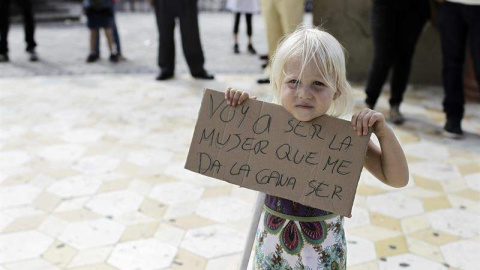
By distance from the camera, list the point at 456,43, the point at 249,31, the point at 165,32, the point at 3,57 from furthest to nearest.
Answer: the point at 249,31
the point at 3,57
the point at 165,32
the point at 456,43

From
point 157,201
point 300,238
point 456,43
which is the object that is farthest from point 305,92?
point 456,43

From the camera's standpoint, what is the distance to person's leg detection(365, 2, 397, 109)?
3828 millimetres

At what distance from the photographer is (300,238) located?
144 cm

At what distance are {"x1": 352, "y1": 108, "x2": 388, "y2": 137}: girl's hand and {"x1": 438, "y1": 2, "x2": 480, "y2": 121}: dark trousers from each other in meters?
2.58

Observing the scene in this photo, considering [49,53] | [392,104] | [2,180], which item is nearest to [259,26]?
[49,53]

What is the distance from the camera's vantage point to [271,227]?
1486mm

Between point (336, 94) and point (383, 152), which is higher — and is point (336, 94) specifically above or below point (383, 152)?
above

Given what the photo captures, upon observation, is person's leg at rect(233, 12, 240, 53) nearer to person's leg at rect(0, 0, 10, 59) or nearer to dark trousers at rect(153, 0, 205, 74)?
dark trousers at rect(153, 0, 205, 74)

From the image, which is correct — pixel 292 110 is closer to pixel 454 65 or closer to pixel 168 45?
pixel 454 65

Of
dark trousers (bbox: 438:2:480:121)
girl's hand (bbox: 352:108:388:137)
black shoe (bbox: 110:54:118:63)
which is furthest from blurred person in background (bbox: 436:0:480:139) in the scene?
black shoe (bbox: 110:54:118:63)

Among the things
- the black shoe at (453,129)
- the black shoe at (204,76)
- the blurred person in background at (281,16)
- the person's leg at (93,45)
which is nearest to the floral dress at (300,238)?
the black shoe at (453,129)

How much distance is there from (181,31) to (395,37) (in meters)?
2.46

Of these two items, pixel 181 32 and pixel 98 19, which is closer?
pixel 181 32

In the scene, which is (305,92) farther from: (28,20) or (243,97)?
(28,20)
